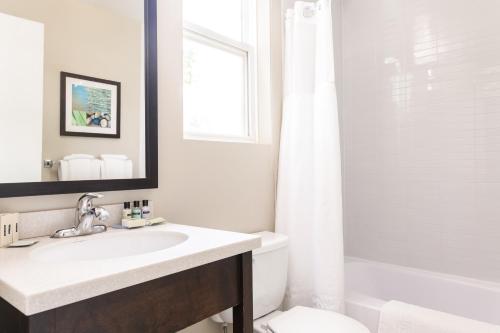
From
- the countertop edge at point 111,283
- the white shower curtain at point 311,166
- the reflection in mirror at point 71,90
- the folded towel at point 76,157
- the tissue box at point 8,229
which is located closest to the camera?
the countertop edge at point 111,283

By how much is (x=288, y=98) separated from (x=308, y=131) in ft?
0.76

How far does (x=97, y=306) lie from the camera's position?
0.71 meters

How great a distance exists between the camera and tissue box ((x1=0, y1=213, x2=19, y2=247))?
948 mm

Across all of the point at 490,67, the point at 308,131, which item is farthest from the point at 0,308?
the point at 490,67

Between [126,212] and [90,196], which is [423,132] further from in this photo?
[90,196]

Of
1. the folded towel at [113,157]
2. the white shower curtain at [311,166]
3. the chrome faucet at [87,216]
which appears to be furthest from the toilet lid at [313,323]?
→ the folded towel at [113,157]

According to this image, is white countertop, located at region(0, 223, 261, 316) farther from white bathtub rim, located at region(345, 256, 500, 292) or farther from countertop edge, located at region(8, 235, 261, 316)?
white bathtub rim, located at region(345, 256, 500, 292)

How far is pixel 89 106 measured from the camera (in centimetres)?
121

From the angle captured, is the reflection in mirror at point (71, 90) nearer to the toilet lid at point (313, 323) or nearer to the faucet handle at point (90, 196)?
the faucet handle at point (90, 196)

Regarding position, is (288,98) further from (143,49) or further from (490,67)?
(490,67)

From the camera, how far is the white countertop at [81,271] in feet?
2.03

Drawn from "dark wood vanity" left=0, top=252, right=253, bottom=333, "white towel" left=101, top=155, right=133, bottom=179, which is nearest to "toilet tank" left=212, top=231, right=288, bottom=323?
"dark wood vanity" left=0, top=252, right=253, bottom=333

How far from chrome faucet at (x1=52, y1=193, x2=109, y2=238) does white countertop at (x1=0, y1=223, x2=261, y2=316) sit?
0.07 meters

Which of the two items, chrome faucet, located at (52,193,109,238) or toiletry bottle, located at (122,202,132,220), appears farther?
toiletry bottle, located at (122,202,132,220)
